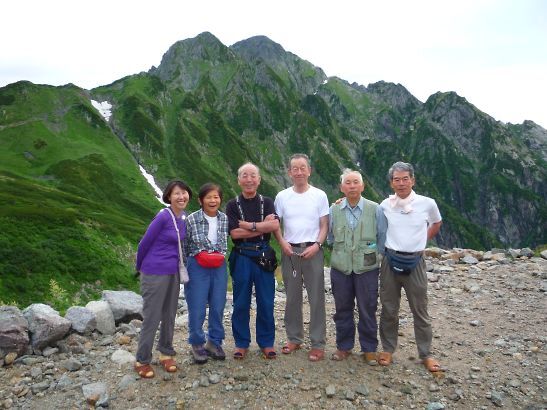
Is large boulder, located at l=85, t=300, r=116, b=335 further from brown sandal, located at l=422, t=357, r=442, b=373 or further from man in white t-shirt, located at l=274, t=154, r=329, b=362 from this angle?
brown sandal, located at l=422, t=357, r=442, b=373

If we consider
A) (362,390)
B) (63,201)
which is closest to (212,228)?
(362,390)

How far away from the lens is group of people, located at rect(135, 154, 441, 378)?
7.79 metres

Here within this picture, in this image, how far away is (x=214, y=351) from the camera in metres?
8.27

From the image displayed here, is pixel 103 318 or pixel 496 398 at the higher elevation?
pixel 103 318

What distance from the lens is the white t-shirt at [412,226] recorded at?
26.1 ft

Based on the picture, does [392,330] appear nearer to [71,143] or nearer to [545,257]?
[545,257]

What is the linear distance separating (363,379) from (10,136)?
467ft

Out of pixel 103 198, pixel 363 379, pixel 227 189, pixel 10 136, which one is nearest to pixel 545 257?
pixel 363 379

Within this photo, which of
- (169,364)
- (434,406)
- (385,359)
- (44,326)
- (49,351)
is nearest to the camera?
(434,406)

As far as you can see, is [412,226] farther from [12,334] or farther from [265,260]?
[12,334]

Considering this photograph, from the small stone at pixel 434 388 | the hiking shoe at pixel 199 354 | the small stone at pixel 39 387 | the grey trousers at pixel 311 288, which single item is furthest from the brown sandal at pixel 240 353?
the small stone at pixel 434 388

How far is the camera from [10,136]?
122m

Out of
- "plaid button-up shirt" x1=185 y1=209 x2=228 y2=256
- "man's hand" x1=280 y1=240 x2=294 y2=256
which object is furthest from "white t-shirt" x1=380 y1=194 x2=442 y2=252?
"plaid button-up shirt" x1=185 y1=209 x2=228 y2=256

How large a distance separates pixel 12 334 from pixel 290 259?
19.6 feet
